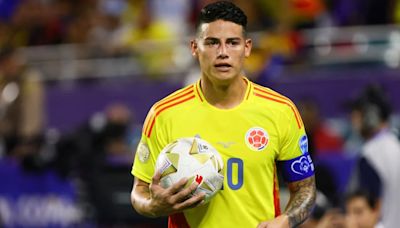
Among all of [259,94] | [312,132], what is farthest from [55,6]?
[259,94]

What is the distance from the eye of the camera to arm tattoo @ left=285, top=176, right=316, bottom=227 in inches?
271

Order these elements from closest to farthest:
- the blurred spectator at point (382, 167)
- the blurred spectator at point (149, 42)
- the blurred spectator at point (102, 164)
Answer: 1. the blurred spectator at point (382, 167)
2. the blurred spectator at point (102, 164)
3. the blurred spectator at point (149, 42)

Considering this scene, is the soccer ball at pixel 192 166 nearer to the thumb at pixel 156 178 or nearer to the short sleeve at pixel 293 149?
the thumb at pixel 156 178

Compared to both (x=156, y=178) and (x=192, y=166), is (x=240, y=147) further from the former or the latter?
(x=156, y=178)

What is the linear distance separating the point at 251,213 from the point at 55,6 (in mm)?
11273

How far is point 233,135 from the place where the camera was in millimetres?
6938

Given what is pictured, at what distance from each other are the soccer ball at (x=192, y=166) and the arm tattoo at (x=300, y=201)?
46 cm

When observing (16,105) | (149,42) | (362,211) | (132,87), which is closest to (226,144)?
(362,211)

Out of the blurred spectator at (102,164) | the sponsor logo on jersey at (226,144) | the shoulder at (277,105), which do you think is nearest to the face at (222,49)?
the shoulder at (277,105)

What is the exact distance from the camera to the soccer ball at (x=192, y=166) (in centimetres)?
657

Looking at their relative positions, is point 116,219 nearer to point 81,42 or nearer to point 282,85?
point 282,85

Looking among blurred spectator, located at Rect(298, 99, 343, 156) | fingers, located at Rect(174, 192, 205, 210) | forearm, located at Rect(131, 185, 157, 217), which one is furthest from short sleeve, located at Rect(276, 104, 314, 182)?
blurred spectator, located at Rect(298, 99, 343, 156)

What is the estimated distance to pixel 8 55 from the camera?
14453 millimetres

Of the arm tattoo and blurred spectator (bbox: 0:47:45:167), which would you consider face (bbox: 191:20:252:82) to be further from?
blurred spectator (bbox: 0:47:45:167)
